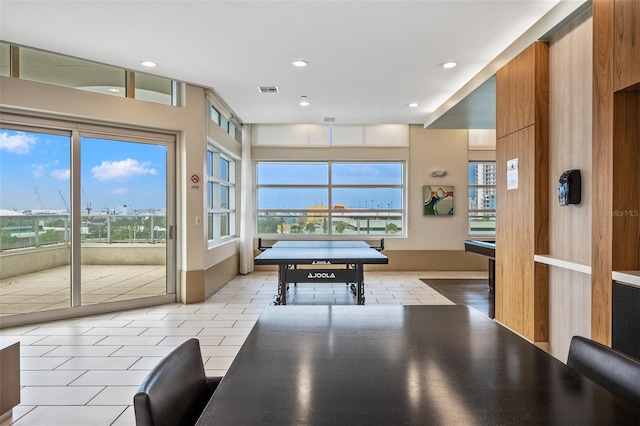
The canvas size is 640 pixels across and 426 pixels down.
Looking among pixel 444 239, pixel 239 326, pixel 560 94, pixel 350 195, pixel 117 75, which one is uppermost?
pixel 117 75

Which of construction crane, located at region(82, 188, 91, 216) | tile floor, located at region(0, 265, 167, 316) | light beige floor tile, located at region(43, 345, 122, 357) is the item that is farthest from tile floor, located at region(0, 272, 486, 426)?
construction crane, located at region(82, 188, 91, 216)

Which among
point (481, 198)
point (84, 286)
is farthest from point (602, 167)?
point (481, 198)

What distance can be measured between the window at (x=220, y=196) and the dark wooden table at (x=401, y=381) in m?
5.04

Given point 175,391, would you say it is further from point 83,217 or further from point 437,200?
point 437,200

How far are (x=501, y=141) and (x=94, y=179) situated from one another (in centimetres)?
495

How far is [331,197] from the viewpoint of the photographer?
8.36 m

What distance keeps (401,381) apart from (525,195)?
10.6 feet

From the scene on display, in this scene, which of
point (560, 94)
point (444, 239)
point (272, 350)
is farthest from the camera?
point (444, 239)

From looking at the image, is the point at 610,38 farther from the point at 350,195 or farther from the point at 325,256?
the point at 350,195

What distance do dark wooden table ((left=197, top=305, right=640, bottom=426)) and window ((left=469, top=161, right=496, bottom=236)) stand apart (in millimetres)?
7180

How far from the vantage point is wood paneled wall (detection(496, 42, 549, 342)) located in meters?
3.52

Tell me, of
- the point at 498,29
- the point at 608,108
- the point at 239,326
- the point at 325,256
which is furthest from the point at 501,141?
the point at 239,326

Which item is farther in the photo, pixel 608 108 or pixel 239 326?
pixel 239 326

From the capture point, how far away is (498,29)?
3.72 meters
